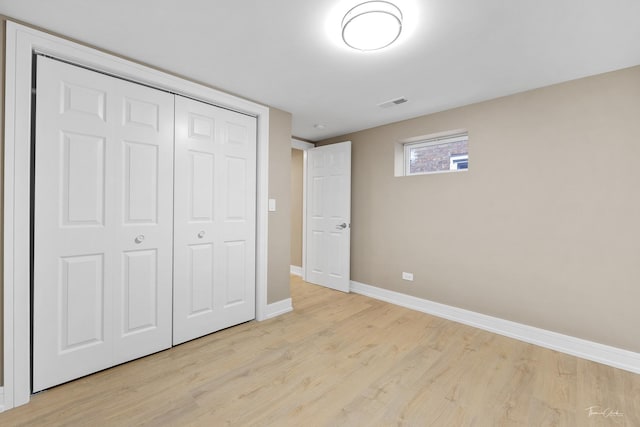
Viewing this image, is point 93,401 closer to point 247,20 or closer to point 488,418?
point 488,418

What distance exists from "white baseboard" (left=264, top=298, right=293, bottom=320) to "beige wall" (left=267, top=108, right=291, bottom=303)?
5cm

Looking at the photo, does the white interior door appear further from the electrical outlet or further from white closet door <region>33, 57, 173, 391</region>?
white closet door <region>33, 57, 173, 391</region>

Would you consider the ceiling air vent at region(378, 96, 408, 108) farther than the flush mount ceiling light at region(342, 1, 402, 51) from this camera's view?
Yes

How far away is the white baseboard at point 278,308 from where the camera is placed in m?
3.04

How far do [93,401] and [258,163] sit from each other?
87.3 inches

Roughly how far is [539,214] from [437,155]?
4.08ft

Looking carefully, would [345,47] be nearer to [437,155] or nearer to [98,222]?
[437,155]

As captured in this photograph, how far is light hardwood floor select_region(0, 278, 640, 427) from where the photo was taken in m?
1.62

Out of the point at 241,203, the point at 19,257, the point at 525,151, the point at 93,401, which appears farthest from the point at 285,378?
the point at 525,151

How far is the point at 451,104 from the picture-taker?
9.66ft

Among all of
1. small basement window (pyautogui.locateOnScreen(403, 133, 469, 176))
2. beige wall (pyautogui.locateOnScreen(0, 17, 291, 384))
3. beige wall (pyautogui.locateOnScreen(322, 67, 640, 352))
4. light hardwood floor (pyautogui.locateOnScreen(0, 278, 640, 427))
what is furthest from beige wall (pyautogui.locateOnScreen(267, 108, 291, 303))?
small basement window (pyautogui.locateOnScreen(403, 133, 469, 176))

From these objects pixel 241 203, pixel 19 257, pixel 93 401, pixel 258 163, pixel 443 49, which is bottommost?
pixel 93 401

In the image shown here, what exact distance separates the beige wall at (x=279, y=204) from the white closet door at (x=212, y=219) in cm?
21

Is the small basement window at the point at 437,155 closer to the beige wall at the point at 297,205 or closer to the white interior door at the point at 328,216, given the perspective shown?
the white interior door at the point at 328,216
